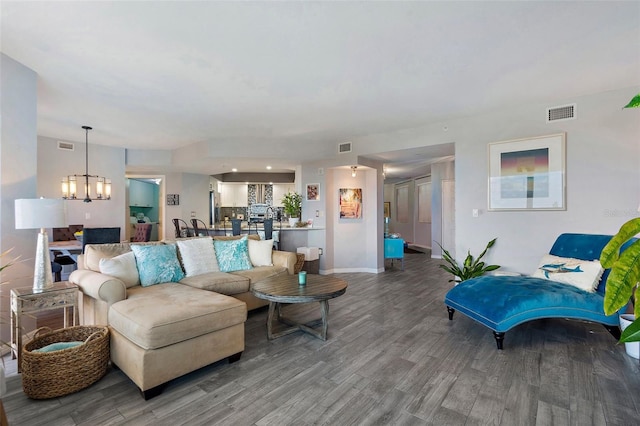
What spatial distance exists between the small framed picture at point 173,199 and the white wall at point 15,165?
16.2 ft

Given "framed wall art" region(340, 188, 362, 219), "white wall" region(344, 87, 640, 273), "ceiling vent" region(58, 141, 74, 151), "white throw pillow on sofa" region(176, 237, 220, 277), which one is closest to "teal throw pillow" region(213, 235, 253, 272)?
"white throw pillow on sofa" region(176, 237, 220, 277)

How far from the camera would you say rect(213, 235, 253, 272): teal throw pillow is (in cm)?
388

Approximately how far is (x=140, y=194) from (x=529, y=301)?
11.3 meters

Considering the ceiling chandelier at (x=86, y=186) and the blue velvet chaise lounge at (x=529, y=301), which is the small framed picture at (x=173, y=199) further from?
the blue velvet chaise lounge at (x=529, y=301)

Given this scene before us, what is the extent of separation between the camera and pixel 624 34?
243 cm

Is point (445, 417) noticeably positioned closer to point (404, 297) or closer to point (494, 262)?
point (404, 297)

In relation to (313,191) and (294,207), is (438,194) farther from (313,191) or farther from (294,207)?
(294,207)

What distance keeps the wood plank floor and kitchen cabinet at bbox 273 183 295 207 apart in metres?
6.58

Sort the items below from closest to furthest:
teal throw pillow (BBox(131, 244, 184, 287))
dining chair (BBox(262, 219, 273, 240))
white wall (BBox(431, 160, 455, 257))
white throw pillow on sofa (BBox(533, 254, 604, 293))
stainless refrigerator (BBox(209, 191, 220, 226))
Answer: white throw pillow on sofa (BBox(533, 254, 604, 293)), teal throw pillow (BBox(131, 244, 184, 287)), dining chair (BBox(262, 219, 273, 240)), white wall (BBox(431, 160, 455, 257)), stainless refrigerator (BBox(209, 191, 220, 226))

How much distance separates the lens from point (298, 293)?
9.16 feet

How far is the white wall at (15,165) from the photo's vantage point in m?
2.62

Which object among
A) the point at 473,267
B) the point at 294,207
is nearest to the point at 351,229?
the point at 294,207

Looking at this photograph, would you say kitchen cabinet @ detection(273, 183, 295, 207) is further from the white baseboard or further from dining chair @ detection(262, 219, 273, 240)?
dining chair @ detection(262, 219, 273, 240)

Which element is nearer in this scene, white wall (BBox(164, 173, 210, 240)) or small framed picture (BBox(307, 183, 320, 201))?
small framed picture (BBox(307, 183, 320, 201))
